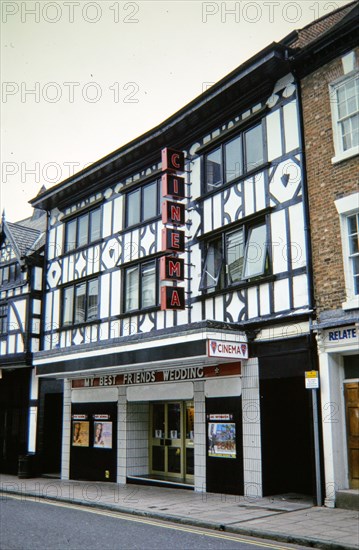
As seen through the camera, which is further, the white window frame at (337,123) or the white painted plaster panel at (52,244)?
the white painted plaster panel at (52,244)

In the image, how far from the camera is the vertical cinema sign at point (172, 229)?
48.7 feet

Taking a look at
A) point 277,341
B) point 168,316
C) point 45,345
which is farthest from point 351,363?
point 45,345

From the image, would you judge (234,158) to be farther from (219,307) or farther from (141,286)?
(141,286)

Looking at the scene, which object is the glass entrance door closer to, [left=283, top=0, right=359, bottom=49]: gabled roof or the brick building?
the brick building

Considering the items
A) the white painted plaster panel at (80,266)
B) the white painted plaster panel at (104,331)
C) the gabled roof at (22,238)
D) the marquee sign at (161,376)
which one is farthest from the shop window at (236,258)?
the gabled roof at (22,238)

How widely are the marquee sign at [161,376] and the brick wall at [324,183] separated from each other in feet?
10.3

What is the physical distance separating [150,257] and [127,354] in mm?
3205

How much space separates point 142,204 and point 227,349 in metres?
6.47

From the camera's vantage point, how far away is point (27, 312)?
69.2 feet

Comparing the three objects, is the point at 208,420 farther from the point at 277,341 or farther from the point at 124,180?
the point at 124,180

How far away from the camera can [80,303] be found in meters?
19.8

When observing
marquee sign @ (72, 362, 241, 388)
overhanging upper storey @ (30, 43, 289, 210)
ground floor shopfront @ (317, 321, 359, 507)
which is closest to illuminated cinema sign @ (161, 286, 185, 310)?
marquee sign @ (72, 362, 241, 388)

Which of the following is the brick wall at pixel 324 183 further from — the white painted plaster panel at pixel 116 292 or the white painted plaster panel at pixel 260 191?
the white painted plaster panel at pixel 116 292

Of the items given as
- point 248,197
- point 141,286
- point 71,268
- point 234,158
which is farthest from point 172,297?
point 71,268
